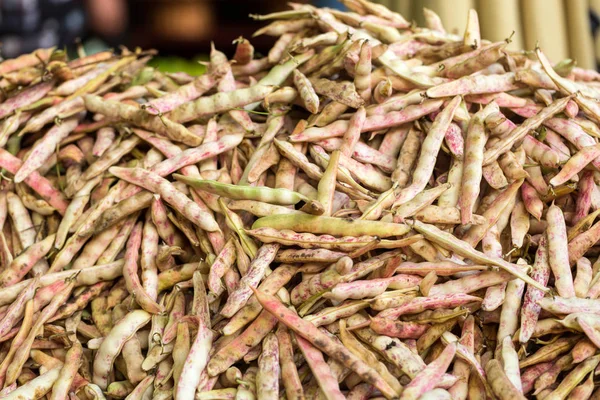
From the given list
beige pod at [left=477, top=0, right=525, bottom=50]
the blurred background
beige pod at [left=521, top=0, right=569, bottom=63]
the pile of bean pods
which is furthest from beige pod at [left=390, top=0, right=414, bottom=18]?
the pile of bean pods

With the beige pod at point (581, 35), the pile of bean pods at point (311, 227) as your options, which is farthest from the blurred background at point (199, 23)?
the pile of bean pods at point (311, 227)

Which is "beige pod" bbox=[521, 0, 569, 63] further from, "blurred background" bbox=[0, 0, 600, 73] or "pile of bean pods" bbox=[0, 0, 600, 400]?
"pile of bean pods" bbox=[0, 0, 600, 400]

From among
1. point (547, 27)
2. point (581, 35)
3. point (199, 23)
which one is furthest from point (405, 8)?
point (199, 23)

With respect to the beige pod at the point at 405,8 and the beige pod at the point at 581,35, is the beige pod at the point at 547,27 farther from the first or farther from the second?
the beige pod at the point at 405,8

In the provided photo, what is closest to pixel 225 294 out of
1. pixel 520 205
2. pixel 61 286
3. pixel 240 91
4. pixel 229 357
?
pixel 229 357

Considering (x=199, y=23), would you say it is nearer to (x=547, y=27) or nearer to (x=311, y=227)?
(x=547, y=27)
